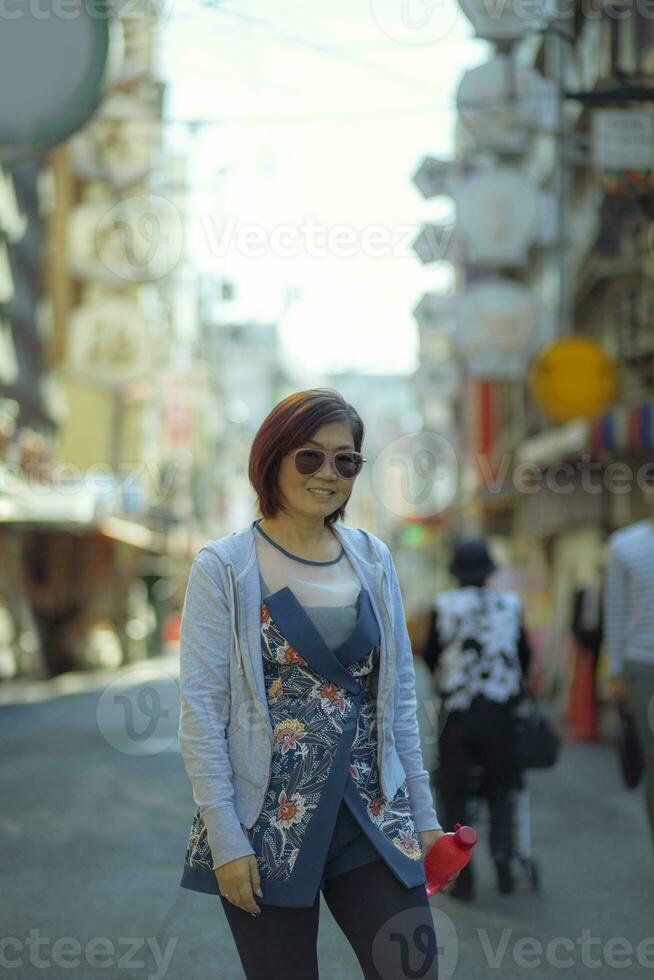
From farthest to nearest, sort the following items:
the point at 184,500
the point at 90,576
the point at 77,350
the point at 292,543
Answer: the point at 184,500
the point at 90,576
the point at 77,350
the point at 292,543

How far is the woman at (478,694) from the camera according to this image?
22.8 feet

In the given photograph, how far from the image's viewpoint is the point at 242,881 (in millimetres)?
2883

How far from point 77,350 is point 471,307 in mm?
6021

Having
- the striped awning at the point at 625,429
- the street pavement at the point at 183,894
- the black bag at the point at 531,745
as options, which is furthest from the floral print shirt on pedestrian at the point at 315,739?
the striped awning at the point at 625,429

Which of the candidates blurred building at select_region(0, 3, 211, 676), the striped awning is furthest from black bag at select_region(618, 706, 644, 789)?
blurred building at select_region(0, 3, 211, 676)

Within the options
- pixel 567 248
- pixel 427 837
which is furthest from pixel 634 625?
pixel 567 248

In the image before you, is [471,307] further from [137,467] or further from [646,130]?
[137,467]

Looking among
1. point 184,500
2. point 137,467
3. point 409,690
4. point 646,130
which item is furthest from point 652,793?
point 184,500

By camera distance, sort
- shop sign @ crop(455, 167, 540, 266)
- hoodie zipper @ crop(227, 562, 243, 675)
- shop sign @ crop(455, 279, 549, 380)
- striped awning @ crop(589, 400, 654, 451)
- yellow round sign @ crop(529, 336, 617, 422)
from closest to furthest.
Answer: hoodie zipper @ crop(227, 562, 243, 675) < striped awning @ crop(589, 400, 654, 451) < shop sign @ crop(455, 167, 540, 266) < yellow round sign @ crop(529, 336, 617, 422) < shop sign @ crop(455, 279, 549, 380)

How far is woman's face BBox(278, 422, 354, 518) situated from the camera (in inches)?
124

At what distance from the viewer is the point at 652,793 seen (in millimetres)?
6008

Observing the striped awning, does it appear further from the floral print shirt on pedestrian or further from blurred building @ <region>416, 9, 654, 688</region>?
the floral print shirt on pedestrian

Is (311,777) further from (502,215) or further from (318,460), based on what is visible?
(502,215)

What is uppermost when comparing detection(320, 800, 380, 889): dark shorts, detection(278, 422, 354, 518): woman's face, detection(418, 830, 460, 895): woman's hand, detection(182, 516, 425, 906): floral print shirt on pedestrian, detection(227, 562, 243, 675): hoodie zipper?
detection(278, 422, 354, 518): woman's face
